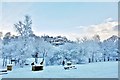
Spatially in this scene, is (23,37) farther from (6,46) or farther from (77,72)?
(77,72)

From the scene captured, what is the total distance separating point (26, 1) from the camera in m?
3.47

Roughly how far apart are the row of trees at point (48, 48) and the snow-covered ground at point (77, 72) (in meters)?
0.09

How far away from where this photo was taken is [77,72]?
3541 mm

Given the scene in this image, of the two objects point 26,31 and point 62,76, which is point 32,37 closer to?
point 26,31

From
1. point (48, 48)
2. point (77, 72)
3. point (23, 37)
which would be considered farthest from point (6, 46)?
point (77, 72)

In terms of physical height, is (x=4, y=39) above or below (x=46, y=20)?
below

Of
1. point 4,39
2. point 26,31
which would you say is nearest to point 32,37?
point 26,31

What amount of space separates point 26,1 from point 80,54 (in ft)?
3.58

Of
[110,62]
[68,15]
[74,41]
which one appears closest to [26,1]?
[68,15]

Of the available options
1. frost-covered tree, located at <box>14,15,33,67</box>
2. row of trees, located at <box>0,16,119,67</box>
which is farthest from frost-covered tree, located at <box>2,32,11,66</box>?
frost-covered tree, located at <box>14,15,33,67</box>

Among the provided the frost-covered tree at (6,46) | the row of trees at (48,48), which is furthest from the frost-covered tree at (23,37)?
the frost-covered tree at (6,46)

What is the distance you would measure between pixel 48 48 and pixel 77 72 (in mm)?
543

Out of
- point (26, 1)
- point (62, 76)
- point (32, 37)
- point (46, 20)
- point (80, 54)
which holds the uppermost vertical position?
point (26, 1)

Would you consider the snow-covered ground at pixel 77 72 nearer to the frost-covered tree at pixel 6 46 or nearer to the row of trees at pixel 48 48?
the row of trees at pixel 48 48
